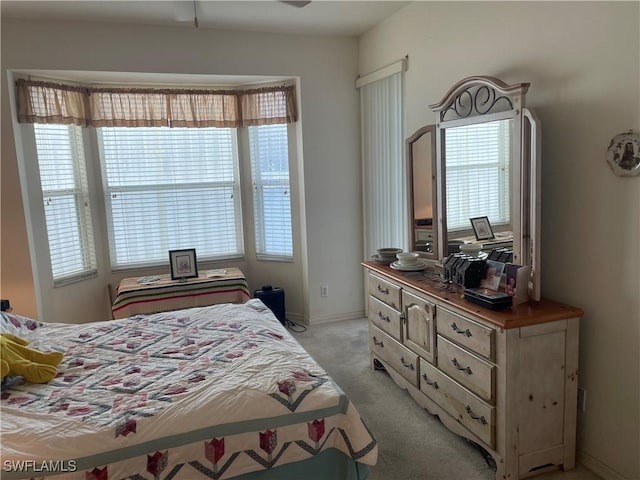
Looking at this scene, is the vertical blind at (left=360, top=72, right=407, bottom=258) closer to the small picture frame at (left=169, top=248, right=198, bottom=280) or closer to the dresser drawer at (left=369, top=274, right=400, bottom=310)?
the dresser drawer at (left=369, top=274, right=400, bottom=310)

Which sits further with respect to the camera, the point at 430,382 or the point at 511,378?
the point at 430,382

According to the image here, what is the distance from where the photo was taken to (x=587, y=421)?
224 cm

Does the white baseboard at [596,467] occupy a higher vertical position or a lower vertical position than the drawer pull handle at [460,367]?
lower

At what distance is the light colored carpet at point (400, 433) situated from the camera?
225 cm

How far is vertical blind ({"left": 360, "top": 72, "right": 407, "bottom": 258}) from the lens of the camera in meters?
3.85

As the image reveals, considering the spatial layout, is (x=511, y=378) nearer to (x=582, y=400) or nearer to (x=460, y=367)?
(x=460, y=367)

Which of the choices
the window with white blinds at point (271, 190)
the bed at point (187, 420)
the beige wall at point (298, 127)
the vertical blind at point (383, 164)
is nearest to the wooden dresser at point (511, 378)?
the bed at point (187, 420)

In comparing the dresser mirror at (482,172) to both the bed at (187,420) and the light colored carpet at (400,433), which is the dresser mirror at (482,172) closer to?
the light colored carpet at (400,433)

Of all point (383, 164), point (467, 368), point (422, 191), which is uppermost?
point (383, 164)

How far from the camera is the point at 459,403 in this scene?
7.79ft

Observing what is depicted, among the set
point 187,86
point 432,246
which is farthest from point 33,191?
point 432,246

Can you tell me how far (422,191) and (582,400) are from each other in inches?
61.5

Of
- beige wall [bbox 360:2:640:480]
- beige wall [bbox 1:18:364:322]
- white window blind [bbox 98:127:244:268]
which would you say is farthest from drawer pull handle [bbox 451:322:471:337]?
white window blind [bbox 98:127:244:268]

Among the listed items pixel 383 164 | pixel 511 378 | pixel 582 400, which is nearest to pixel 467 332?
pixel 511 378
